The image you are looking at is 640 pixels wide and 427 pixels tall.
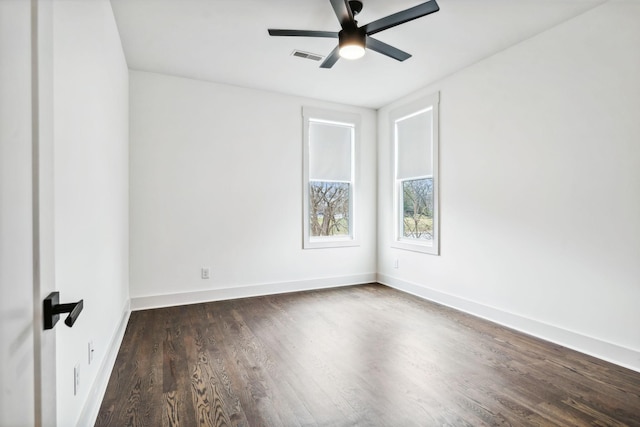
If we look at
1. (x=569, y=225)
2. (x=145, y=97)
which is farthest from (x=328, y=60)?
(x=569, y=225)

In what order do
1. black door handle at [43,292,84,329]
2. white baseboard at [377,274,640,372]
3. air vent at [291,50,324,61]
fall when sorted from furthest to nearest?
air vent at [291,50,324,61] → white baseboard at [377,274,640,372] → black door handle at [43,292,84,329]

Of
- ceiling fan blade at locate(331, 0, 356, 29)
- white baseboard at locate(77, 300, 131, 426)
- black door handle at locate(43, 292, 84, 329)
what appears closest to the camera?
black door handle at locate(43, 292, 84, 329)

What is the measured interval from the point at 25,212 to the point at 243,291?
3764 millimetres

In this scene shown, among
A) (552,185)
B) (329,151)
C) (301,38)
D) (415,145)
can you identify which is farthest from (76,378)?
(415,145)

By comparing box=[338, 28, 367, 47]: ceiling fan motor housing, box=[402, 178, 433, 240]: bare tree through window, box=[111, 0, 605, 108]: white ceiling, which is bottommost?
box=[402, 178, 433, 240]: bare tree through window

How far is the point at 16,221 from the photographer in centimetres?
65

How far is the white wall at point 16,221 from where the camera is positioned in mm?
586

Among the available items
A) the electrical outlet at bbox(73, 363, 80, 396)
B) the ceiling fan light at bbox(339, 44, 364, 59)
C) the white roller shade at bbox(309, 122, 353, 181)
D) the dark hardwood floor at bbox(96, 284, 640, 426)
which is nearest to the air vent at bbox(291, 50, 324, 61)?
the ceiling fan light at bbox(339, 44, 364, 59)

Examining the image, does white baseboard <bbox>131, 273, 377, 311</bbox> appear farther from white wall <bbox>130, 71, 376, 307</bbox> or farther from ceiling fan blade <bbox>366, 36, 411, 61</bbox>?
ceiling fan blade <bbox>366, 36, 411, 61</bbox>

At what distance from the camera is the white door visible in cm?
59

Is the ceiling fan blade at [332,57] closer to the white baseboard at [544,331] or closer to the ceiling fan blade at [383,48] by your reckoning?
the ceiling fan blade at [383,48]

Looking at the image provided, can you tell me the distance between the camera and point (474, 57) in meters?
3.47

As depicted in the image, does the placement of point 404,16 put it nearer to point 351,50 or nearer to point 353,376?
point 351,50

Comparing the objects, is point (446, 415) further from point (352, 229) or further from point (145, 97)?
point (145, 97)
